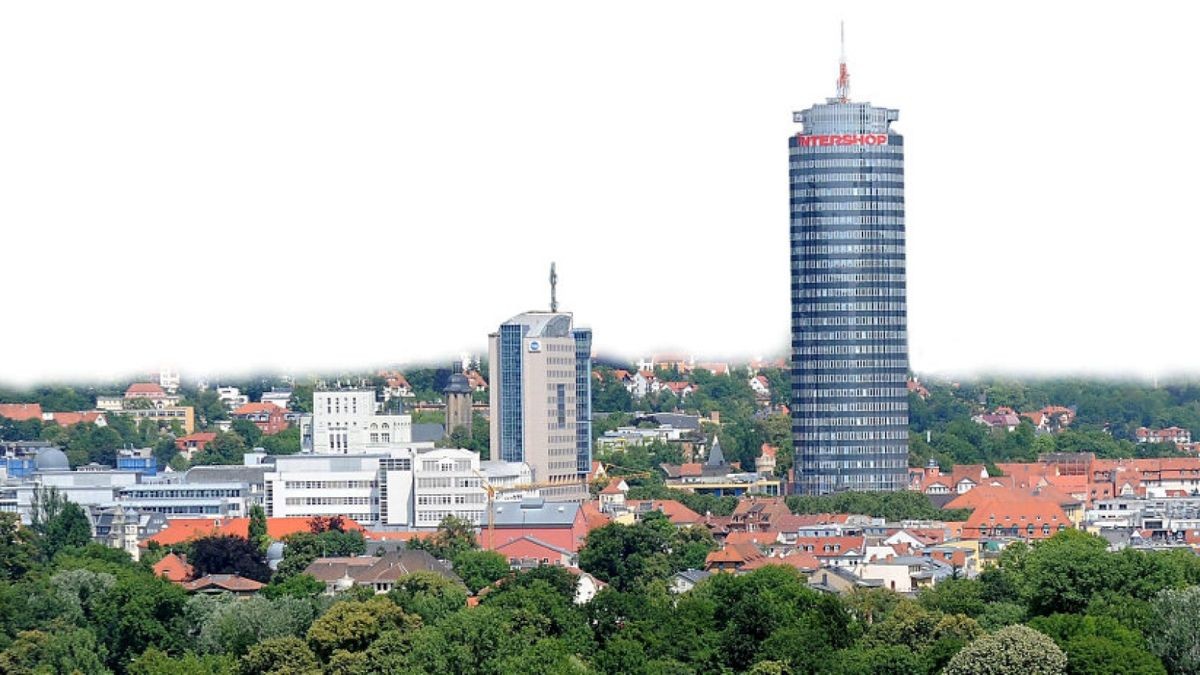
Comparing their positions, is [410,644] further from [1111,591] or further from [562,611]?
[1111,591]

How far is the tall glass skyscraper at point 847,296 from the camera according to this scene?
153m

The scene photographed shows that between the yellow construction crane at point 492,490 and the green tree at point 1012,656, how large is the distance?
4972 cm

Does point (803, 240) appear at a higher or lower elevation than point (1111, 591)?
higher

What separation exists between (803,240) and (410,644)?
67192mm

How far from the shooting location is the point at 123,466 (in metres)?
173

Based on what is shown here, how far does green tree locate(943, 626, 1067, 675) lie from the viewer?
79.2 meters

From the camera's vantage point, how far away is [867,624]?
307 feet

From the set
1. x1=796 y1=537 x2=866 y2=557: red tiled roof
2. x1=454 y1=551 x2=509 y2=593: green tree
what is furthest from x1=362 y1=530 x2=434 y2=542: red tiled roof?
x1=796 y1=537 x2=866 y2=557: red tiled roof

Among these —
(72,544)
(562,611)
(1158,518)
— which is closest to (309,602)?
(562,611)

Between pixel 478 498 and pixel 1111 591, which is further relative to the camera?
pixel 478 498

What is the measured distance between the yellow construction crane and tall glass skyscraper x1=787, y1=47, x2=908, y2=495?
37.2 feet

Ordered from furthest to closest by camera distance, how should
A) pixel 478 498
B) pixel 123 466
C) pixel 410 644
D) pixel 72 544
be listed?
pixel 123 466 → pixel 478 498 → pixel 72 544 → pixel 410 644

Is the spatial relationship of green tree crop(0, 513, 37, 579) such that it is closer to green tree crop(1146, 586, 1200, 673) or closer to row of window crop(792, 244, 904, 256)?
row of window crop(792, 244, 904, 256)

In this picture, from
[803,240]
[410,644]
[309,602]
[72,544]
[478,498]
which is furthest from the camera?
[803,240]
